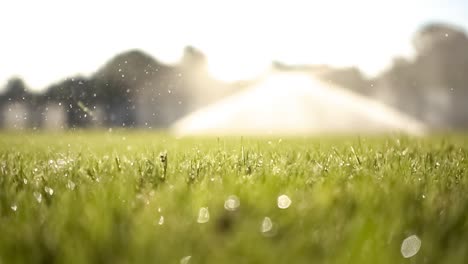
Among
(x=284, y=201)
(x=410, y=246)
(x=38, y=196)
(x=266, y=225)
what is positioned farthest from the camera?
(x=38, y=196)

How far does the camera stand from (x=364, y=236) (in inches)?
51.7

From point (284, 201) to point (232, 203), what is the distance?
24 centimetres

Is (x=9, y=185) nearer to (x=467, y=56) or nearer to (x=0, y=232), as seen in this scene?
(x=0, y=232)

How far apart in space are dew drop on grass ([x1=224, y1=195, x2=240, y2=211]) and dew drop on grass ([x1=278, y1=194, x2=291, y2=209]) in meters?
0.16

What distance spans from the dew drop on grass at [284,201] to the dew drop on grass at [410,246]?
48 cm

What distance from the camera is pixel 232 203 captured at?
67.4 inches

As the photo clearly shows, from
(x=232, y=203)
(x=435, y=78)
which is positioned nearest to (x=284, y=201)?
(x=232, y=203)

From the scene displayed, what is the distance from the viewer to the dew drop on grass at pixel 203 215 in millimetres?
1537

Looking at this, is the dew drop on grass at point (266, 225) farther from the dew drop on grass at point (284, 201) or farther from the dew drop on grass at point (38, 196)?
the dew drop on grass at point (38, 196)

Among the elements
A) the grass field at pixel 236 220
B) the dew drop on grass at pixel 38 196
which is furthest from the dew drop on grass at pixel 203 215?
the dew drop on grass at pixel 38 196

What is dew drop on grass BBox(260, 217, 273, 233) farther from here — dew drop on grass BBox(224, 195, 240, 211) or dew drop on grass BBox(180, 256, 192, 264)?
dew drop on grass BBox(180, 256, 192, 264)

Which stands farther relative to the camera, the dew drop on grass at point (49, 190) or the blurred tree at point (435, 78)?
the blurred tree at point (435, 78)

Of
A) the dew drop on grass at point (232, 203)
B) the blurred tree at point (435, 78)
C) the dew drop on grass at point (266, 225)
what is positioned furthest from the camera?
the blurred tree at point (435, 78)

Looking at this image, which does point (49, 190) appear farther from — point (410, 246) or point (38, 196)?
point (410, 246)
